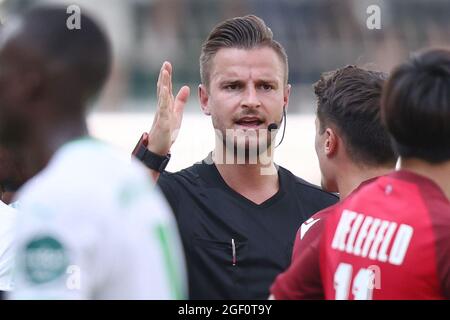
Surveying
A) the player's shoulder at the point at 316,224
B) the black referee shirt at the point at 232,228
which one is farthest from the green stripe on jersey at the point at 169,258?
the black referee shirt at the point at 232,228

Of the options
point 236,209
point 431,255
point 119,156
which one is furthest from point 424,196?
point 236,209

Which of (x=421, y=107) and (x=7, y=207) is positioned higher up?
(x=421, y=107)

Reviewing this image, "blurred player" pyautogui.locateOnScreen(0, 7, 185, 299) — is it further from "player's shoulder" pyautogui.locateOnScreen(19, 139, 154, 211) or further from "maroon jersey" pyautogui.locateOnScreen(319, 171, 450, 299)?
"maroon jersey" pyautogui.locateOnScreen(319, 171, 450, 299)

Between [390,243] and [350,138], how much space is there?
0.86m

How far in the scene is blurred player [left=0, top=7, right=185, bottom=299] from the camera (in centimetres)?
171

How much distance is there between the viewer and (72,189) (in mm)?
1734

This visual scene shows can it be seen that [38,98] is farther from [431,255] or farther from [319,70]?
[319,70]

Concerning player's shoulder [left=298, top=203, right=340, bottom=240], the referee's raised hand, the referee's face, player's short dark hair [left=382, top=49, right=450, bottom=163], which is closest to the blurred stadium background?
the referee's face

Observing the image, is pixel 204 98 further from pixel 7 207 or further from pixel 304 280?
pixel 304 280

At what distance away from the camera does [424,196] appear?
2248 mm

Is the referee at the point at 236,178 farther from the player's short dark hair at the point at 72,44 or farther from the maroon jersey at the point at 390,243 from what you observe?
the player's short dark hair at the point at 72,44

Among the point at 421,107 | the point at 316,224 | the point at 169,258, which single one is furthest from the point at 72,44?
the point at 316,224

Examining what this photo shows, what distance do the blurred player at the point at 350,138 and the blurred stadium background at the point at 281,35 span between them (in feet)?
29.7

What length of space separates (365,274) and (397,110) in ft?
1.39
